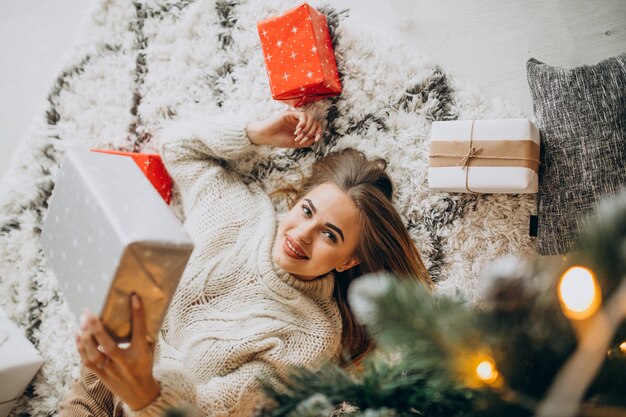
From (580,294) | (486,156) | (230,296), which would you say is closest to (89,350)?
(230,296)

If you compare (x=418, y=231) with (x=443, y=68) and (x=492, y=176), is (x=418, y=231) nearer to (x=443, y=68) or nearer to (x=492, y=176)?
(x=492, y=176)

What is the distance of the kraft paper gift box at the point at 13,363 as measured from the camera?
1553 mm

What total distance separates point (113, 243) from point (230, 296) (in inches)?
26.9

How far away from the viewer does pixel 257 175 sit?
180 cm

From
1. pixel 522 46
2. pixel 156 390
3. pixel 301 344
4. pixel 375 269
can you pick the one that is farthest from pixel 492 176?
pixel 156 390

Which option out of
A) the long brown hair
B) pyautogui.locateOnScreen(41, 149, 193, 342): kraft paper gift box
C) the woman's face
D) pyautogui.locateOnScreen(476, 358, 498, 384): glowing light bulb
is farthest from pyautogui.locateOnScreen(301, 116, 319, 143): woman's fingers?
pyautogui.locateOnScreen(476, 358, 498, 384): glowing light bulb

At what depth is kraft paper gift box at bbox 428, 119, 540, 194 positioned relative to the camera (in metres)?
1.39

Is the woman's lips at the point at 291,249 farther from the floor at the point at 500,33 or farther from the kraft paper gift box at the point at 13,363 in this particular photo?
the kraft paper gift box at the point at 13,363

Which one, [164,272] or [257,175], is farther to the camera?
[257,175]

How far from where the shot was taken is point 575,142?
137 centimetres

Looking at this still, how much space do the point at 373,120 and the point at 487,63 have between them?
18.1 inches

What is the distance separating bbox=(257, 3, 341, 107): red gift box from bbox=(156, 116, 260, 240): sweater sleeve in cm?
22

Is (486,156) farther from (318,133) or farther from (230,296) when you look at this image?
(230,296)

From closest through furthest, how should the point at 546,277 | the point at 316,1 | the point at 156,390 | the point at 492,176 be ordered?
the point at 546,277 < the point at 156,390 < the point at 492,176 < the point at 316,1
